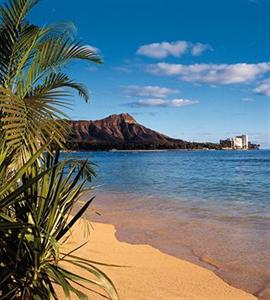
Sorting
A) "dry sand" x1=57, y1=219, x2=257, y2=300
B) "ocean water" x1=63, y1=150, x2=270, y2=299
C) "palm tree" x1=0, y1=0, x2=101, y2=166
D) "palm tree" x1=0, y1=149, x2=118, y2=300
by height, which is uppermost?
"palm tree" x1=0, y1=0, x2=101, y2=166

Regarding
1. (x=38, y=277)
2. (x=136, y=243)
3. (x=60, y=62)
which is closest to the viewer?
(x=38, y=277)

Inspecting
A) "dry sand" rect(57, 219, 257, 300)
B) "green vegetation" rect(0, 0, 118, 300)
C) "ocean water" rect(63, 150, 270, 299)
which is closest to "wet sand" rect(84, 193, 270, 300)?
"ocean water" rect(63, 150, 270, 299)

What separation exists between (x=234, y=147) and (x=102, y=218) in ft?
572

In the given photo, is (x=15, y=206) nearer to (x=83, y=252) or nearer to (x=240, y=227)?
(x=83, y=252)

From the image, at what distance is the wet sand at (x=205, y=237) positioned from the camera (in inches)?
240

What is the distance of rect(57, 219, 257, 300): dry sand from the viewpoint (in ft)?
16.1

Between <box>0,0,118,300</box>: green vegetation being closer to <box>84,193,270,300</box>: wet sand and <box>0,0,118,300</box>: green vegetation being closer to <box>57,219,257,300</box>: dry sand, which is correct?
<box>57,219,257,300</box>: dry sand

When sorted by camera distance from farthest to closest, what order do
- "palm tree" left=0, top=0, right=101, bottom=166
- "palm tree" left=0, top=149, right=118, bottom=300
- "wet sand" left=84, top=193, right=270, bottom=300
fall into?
"wet sand" left=84, top=193, right=270, bottom=300 < "palm tree" left=0, top=0, right=101, bottom=166 < "palm tree" left=0, top=149, right=118, bottom=300

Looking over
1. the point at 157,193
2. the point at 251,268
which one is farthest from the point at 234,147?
the point at 251,268

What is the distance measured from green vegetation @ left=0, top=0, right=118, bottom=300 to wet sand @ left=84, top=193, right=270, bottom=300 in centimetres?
110

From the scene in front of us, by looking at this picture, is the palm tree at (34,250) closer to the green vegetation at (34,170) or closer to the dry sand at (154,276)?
the green vegetation at (34,170)

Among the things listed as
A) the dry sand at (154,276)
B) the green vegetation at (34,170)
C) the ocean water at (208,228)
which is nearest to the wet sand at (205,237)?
the ocean water at (208,228)

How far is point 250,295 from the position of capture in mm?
5160

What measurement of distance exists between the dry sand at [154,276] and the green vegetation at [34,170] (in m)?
0.54
